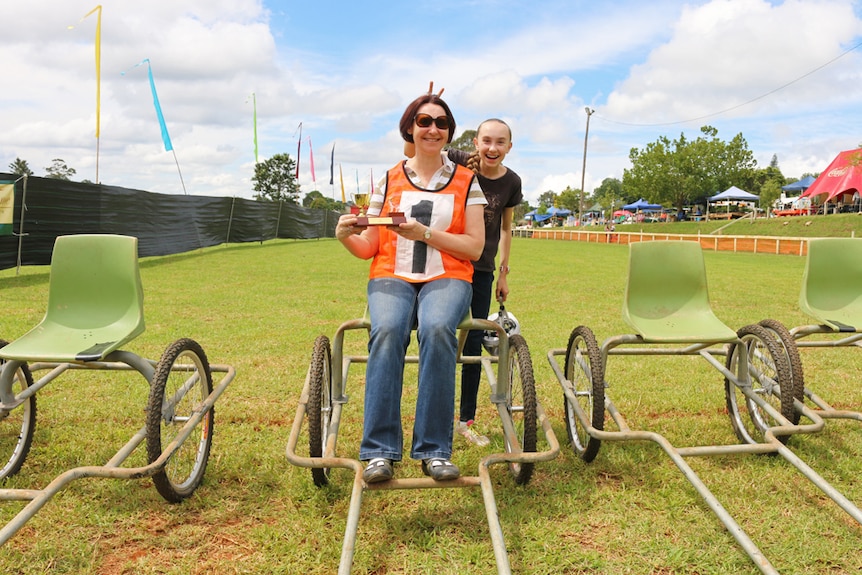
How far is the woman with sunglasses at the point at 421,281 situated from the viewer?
8.46 ft

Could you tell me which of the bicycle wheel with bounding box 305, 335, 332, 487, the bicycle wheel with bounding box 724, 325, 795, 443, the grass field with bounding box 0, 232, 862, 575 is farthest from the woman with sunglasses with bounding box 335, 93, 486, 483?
the bicycle wheel with bounding box 724, 325, 795, 443

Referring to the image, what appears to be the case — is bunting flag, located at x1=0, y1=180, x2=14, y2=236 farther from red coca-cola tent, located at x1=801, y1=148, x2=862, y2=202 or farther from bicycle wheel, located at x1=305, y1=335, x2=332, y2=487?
red coca-cola tent, located at x1=801, y1=148, x2=862, y2=202

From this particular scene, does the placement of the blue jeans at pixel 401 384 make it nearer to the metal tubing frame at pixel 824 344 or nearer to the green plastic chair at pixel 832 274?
the metal tubing frame at pixel 824 344

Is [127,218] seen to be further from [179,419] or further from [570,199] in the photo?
[570,199]

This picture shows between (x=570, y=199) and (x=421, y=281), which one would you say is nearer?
(x=421, y=281)

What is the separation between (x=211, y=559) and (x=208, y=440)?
860mm

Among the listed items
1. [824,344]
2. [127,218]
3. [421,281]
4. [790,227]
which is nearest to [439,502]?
[421,281]

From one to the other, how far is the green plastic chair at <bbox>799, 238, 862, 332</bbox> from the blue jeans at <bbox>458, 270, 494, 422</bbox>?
230cm

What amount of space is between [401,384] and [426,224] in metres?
0.78

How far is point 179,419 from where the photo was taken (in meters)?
2.95

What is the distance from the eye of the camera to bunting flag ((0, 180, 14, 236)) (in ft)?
34.0

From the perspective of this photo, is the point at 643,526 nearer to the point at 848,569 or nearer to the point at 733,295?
the point at 848,569

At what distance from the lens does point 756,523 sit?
2699mm

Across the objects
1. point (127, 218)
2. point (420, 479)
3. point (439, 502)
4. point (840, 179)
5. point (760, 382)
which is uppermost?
point (840, 179)
